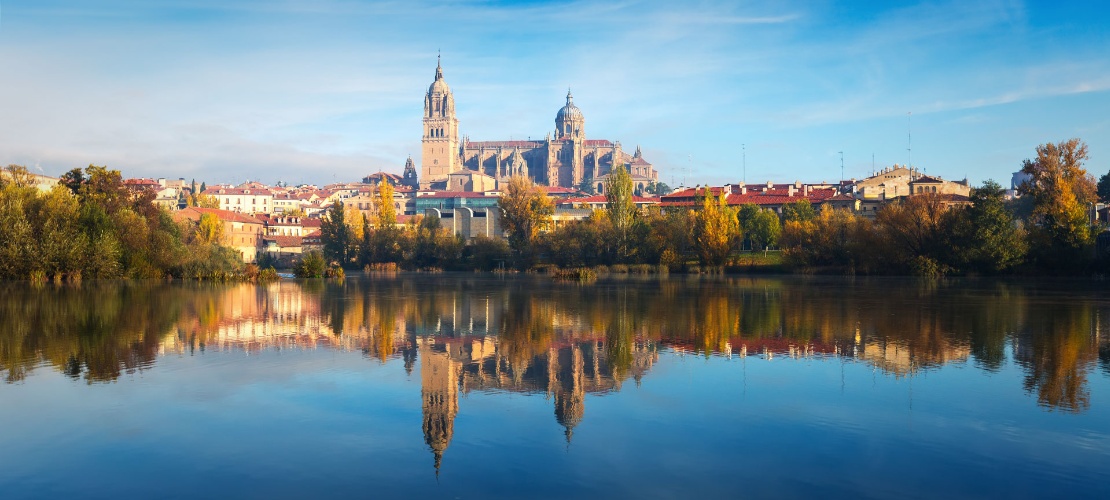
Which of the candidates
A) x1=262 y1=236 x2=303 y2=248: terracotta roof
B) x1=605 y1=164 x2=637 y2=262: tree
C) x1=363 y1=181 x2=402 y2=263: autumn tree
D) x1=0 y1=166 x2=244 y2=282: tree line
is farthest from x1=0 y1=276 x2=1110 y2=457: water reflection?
x1=262 y1=236 x2=303 y2=248: terracotta roof

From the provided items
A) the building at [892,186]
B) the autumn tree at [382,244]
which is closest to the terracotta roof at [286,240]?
the autumn tree at [382,244]

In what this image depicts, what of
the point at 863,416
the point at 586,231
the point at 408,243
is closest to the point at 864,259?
the point at 586,231

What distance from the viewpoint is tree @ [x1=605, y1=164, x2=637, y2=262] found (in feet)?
227

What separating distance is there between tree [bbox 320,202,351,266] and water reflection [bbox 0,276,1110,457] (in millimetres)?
48991

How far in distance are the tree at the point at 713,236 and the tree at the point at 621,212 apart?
550cm

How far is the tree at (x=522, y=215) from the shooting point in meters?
73.1

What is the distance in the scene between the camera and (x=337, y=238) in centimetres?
8412

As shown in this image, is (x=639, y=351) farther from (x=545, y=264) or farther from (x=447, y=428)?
(x=545, y=264)

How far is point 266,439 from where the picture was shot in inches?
375

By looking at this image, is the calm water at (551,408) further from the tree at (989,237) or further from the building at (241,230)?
the building at (241,230)

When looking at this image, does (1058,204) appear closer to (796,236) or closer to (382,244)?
(796,236)

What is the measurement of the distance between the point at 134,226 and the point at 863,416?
44.6 metres

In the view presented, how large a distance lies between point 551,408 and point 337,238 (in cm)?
7574

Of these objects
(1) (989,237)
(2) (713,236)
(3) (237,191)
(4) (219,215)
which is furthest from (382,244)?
(3) (237,191)
